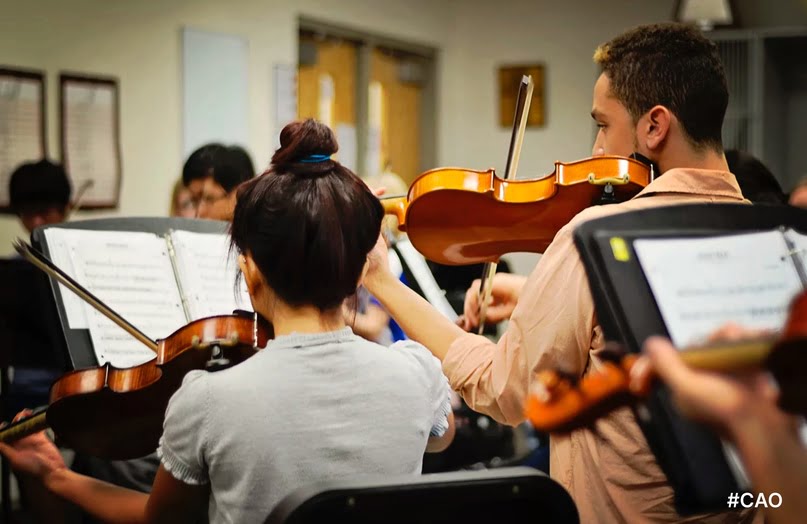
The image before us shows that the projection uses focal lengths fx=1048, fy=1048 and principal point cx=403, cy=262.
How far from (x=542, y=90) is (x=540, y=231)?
17.3 feet

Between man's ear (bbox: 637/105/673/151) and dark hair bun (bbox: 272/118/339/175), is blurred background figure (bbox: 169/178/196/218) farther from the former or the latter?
man's ear (bbox: 637/105/673/151)

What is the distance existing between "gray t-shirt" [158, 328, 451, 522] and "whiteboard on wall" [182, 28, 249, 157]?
3.54 m

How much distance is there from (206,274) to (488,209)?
0.59 meters

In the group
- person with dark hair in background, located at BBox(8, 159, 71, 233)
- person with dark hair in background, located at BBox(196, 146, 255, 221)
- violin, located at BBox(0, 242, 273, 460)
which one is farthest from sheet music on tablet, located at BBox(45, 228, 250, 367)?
person with dark hair in background, located at BBox(8, 159, 71, 233)

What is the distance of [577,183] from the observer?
1.97 meters

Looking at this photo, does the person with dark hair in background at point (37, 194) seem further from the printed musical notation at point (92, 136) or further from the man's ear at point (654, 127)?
the man's ear at point (654, 127)

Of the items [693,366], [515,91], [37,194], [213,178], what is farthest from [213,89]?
[693,366]

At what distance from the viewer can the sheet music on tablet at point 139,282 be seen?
1994 mm

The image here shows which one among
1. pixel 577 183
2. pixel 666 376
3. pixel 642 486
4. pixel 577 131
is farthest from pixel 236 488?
pixel 577 131

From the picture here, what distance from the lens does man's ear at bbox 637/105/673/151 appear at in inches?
64.6

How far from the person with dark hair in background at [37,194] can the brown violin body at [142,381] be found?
2221 millimetres

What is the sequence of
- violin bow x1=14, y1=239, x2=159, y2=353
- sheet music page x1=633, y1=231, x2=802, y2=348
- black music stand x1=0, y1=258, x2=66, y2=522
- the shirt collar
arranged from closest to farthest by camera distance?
1. sheet music page x1=633, y1=231, x2=802, y2=348
2. the shirt collar
3. violin bow x1=14, y1=239, x2=159, y2=353
4. black music stand x1=0, y1=258, x2=66, y2=522

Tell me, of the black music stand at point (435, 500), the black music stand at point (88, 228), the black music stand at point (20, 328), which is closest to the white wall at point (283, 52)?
the black music stand at point (20, 328)

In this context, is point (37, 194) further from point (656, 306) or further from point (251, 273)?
point (656, 306)
